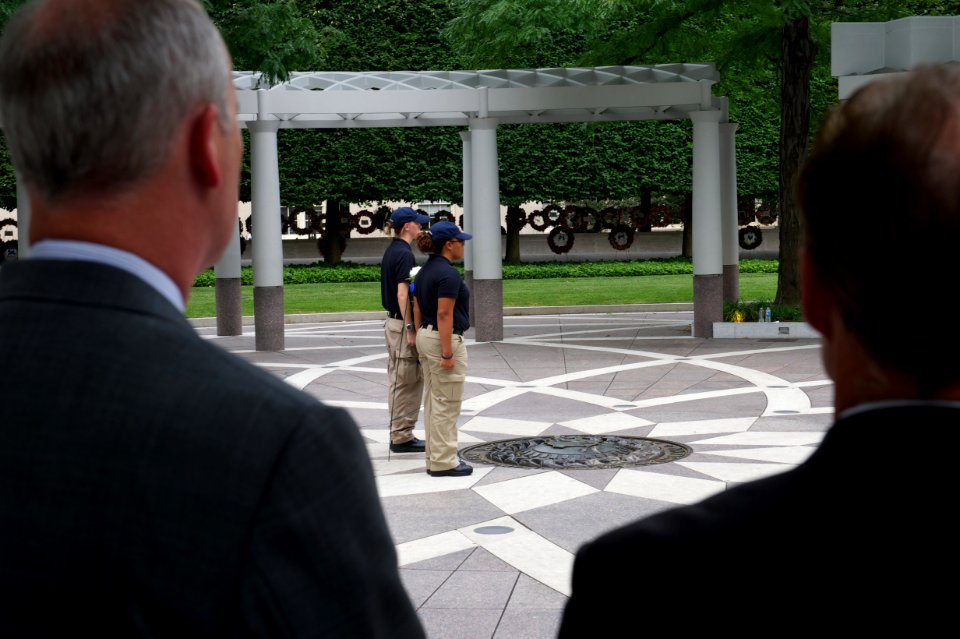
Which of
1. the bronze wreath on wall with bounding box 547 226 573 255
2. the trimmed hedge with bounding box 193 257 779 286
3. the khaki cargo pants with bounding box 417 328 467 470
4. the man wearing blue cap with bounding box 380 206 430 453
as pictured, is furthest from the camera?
the bronze wreath on wall with bounding box 547 226 573 255

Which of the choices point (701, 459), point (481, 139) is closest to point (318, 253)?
point (481, 139)

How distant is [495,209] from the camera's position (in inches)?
758

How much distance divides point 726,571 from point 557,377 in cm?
1338

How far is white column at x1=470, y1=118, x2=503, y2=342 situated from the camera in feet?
62.4

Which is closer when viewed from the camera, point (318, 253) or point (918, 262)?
point (918, 262)

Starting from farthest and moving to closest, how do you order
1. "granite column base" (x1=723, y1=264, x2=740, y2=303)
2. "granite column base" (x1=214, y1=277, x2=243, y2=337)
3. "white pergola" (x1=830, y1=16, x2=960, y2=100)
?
"granite column base" (x1=723, y1=264, x2=740, y2=303) → "granite column base" (x1=214, y1=277, x2=243, y2=337) → "white pergola" (x1=830, y1=16, x2=960, y2=100)

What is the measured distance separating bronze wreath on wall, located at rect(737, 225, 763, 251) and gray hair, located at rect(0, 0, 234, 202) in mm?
45013

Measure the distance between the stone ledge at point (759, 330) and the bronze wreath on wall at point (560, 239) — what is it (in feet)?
84.7

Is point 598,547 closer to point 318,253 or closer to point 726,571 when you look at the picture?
point 726,571

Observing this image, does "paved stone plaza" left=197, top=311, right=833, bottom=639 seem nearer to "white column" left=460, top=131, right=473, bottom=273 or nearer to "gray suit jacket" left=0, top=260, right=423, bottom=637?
"gray suit jacket" left=0, top=260, right=423, bottom=637

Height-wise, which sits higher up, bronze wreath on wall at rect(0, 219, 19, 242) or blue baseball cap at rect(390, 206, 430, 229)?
bronze wreath on wall at rect(0, 219, 19, 242)

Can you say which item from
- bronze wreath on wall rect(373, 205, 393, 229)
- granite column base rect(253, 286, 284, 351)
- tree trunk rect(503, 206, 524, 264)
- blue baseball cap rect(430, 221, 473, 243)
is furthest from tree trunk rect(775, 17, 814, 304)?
bronze wreath on wall rect(373, 205, 393, 229)

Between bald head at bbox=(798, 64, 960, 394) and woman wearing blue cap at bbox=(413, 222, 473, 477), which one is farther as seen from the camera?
woman wearing blue cap at bbox=(413, 222, 473, 477)

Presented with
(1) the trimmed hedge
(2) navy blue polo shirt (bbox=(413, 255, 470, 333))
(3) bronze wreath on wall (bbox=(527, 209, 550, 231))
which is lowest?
(1) the trimmed hedge
